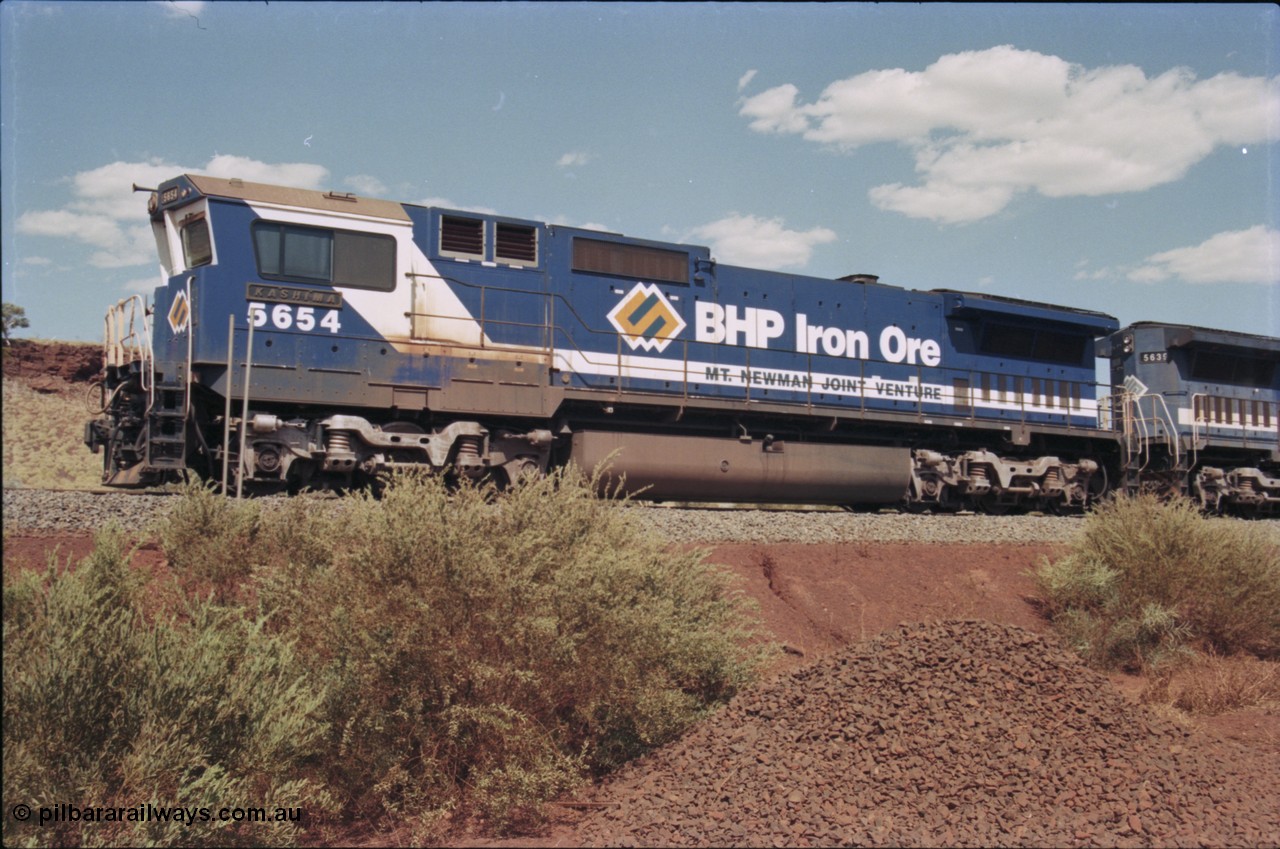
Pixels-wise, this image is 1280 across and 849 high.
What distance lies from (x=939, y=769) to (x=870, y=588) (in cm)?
556

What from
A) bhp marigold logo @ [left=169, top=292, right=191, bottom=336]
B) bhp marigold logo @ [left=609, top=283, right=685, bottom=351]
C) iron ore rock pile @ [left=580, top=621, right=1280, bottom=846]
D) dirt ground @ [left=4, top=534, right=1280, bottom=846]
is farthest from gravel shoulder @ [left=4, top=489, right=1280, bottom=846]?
bhp marigold logo @ [left=609, top=283, right=685, bottom=351]

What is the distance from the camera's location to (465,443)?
468 inches

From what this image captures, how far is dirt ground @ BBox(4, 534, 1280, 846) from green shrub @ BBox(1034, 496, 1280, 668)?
1.64 ft

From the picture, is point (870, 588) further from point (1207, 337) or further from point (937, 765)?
point (1207, 337)

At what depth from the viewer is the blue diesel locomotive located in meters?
10.9

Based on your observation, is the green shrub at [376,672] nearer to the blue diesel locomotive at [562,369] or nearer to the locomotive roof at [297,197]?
the blue diesel locomotive at [562,369]

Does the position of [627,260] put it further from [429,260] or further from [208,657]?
[208,657]

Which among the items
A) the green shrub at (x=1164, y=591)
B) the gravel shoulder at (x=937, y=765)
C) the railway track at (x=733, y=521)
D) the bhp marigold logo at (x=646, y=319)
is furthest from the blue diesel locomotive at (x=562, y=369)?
the green shrub at (x=1164, y=591)

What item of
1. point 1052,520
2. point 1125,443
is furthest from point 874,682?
point 1125,443

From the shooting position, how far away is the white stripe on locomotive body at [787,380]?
43.5 ft

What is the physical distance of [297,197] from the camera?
11.5m

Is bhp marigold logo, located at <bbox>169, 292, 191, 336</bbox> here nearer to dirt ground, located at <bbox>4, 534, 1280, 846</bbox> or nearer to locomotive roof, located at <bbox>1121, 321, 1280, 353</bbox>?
dirt ground, located at <bbox>4, 534, 1280, 846</bbox>

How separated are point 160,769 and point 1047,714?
5161 mm

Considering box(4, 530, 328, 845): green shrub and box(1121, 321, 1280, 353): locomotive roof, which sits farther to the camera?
box(1121, 321, 1280, 353): locomotive roof
